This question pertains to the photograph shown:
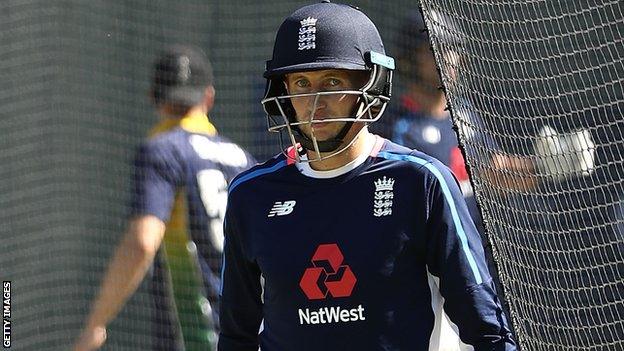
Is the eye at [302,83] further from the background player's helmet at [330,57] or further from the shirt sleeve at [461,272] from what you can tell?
the shirt sleeve at [461,272]

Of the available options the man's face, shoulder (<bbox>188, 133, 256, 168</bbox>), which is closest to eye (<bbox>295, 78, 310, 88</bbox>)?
the man's face

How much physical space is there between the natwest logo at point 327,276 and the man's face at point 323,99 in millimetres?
291

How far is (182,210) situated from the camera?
255 inches

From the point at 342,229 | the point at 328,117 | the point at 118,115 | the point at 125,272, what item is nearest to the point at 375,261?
the point at 342,229

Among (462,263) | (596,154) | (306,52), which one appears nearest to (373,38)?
(306,52)

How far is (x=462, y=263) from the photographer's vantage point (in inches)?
136

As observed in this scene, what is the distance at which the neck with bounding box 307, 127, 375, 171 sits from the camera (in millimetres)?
3660

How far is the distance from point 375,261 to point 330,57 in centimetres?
53

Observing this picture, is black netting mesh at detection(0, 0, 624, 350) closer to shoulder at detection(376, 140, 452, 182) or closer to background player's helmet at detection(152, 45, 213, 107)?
background player's helmet at detection(152, 45, 213, 107)

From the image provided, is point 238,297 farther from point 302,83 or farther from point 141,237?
point 141,237

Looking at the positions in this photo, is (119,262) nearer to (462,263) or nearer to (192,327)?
(192,327)
